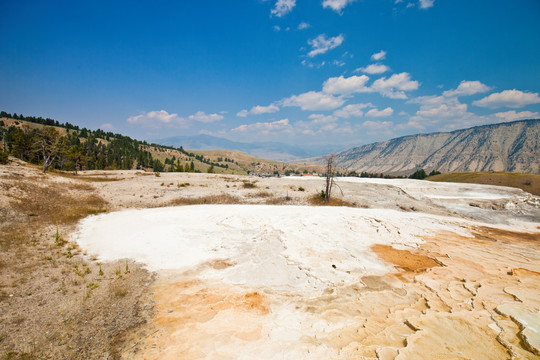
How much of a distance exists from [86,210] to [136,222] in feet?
21.5

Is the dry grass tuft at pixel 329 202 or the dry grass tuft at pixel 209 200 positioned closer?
the dry grass tuft at pixel 209 200

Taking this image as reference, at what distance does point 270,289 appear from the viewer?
33.5 feet

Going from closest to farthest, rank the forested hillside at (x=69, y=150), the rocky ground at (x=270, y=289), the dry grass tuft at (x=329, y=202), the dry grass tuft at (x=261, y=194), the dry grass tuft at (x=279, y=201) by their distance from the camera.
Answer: the rocky ground at (x=270, y=289) < the dry grass tuft at (x=279, y=201) < the dry grass tuft at (x=329, y=202) < the dry grass tuft at (x=261, y=194) < the forested hillside at (x=69, y=150)

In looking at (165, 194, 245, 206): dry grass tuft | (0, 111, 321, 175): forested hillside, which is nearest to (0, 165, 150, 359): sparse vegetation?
(165, 194, 245, 206): dry grass tuft

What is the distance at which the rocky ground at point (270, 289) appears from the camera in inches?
265

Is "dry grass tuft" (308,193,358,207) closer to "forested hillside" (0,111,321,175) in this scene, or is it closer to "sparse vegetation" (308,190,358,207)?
"sparse vegetation" (308,190,358,207)

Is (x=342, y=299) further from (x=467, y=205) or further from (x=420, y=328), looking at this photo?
(x=467, y=205)

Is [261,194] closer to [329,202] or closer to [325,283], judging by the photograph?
[329,202]

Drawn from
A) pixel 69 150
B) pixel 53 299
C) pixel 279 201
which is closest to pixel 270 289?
pixel 53 299

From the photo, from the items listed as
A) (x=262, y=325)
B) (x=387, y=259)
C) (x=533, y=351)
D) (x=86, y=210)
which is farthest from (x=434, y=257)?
(x=86, y=210)

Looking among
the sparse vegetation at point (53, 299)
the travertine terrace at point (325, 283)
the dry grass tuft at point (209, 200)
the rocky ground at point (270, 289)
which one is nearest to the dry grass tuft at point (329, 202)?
the travertine terrace at point (325, 283)

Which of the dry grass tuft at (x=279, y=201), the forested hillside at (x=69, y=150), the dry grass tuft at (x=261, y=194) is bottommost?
the dry grass tuft at (x=279, y=201)

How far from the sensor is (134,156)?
13375 cm

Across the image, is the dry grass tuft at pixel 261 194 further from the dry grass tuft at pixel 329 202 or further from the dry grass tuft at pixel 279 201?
the dry grass tuft at pixel 329 202
